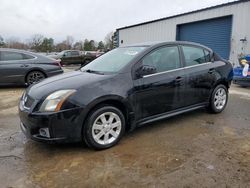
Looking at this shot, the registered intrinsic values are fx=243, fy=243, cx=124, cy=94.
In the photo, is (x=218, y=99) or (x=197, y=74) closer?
(x=197, y=74)

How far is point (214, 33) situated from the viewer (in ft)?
48.4

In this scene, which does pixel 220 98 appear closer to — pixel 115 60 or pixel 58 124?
pixel 115 60

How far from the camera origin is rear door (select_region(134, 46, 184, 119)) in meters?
3.77

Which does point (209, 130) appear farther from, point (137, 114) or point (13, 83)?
point (13, 83)

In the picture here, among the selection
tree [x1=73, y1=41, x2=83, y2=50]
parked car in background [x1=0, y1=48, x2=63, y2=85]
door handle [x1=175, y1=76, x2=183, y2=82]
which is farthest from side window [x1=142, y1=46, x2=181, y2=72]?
tree [x1=73, y1=41, x2=83, y2=50]

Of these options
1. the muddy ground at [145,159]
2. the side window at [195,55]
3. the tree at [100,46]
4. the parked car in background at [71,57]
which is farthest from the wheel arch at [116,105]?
the tree at [100,46]

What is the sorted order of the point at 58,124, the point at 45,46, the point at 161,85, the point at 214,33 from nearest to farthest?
the point at 58,124 → the point at 161,85 → the point at 214,33 → the point at 45,46

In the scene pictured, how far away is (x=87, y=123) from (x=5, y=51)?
20.7 ft

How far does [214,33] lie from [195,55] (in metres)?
11.2

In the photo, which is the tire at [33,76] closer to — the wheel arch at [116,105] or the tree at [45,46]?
the wheel arch at [116,105]

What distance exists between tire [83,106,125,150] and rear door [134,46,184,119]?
0.40m

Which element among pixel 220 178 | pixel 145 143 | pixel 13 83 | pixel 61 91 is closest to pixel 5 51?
pixel 13 83

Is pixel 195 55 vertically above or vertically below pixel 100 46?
below

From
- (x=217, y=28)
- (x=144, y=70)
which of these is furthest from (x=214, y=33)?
(x=144, y=70)
